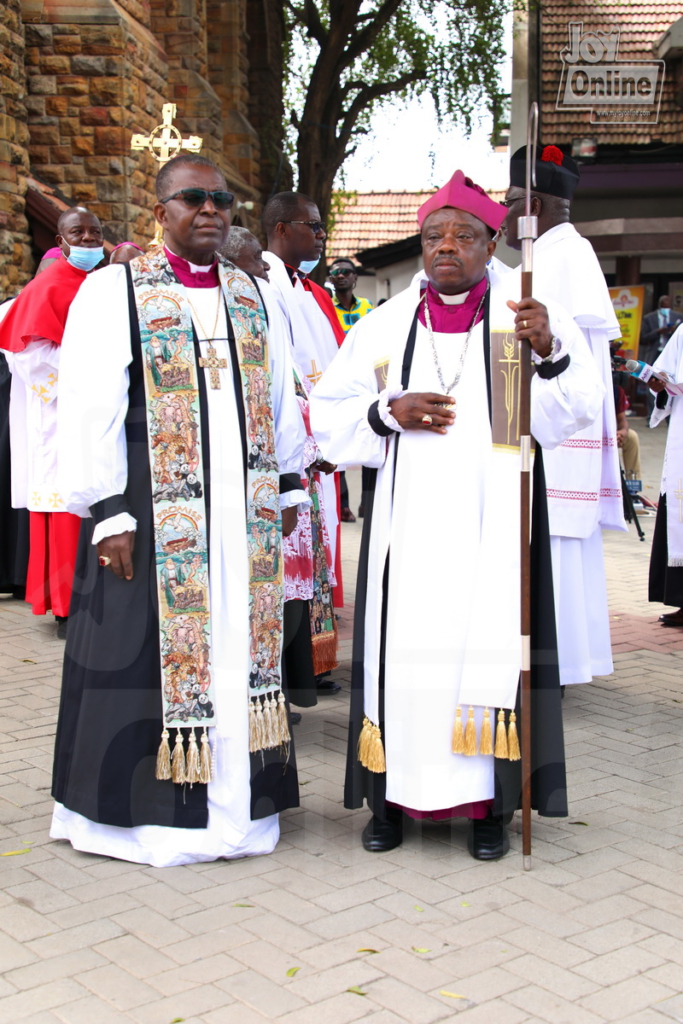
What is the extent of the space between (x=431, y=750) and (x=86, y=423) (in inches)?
60.9

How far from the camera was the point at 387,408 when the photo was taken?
13.3 feet

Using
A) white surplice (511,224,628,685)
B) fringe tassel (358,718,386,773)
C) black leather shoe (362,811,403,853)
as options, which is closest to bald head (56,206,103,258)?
white surplice (511,224,628,685)

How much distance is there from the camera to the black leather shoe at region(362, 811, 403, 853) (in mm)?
4195

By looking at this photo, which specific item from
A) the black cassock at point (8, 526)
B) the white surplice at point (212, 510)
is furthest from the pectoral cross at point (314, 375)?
the black cassock at point (8, 526)

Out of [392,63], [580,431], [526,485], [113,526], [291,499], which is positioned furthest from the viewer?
[392,63]

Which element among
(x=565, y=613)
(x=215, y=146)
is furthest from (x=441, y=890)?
(x=215, y=146)

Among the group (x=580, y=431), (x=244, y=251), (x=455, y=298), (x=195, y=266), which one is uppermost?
(x=244, y=251)

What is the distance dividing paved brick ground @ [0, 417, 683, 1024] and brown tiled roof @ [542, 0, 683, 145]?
1703 cm

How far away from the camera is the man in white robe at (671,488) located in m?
7.51

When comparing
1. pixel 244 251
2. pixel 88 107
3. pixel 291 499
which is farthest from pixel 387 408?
pixel 88 107

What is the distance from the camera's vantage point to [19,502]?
7.79 meters

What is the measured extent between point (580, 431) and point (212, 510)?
2.27m

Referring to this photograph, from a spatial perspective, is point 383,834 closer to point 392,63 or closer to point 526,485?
point 526,485

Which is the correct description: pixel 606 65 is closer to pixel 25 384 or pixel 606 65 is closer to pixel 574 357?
pixel 25 384
